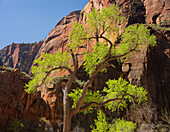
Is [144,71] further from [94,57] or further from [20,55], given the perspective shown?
[20,55]

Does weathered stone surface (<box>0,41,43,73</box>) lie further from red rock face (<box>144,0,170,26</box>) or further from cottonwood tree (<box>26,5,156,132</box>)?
cottonwood tree (<box>26,5,156,132</box>)

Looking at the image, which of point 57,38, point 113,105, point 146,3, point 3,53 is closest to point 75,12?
point 57,38

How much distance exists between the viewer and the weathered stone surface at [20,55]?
81206 millimetres

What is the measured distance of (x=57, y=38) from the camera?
5906 centimetres

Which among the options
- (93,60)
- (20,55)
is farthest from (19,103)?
Result: (20,55)

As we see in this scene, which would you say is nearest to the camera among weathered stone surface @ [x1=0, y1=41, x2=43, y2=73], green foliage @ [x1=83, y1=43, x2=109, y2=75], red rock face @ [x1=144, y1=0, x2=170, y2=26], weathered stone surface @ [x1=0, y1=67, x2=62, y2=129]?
green foliage @ [x1=83, y1=43, x2=109, y2=75]

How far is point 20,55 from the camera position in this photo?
84438mm

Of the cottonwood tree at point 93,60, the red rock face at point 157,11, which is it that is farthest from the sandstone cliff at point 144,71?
the cottonwood tree at point 93,60

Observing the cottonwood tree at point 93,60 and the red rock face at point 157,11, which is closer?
the cottonwood tree at point 93,60

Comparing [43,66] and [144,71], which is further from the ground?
[144,71]

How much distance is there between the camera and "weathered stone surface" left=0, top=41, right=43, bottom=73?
81.2 meters

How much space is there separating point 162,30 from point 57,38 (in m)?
36.5

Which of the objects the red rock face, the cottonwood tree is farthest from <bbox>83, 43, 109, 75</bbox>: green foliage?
the red rock face

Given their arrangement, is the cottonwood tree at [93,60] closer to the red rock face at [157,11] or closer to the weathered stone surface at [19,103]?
the weathered stone surface at [19,103]
